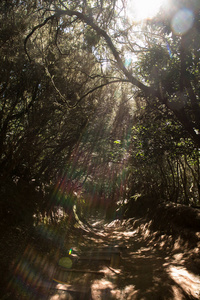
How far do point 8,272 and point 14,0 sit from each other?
721cm

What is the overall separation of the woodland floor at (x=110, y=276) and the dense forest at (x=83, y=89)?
1811 millimetres

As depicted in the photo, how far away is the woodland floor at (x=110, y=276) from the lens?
3.92 m

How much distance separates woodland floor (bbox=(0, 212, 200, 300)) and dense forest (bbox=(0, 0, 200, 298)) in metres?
1.81

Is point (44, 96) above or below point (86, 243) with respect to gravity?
above

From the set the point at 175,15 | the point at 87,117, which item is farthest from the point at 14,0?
the point at 87,117

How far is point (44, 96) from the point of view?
7711 millimetres

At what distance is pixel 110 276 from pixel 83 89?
285 inches

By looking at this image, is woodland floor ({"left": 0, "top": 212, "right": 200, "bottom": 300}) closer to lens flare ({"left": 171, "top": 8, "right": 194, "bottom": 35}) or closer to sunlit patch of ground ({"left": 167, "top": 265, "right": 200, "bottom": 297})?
sunlit patch of ground ({"left": 167, "top": 265, "right": 200, "bottom": 297})

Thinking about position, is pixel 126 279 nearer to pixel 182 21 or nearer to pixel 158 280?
pixel 158 280

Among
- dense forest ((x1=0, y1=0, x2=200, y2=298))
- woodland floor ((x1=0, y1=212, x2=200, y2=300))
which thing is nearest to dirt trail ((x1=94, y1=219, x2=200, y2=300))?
woodland floor ((x1=0, y1=212, x2=200, y2=300))

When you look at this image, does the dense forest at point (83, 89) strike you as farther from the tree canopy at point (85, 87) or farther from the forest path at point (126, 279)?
the forest path at point (126, 279)

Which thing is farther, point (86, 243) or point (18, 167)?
point (86, 243)

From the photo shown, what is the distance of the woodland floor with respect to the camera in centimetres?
392

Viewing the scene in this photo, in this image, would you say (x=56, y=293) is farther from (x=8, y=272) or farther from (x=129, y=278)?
(x=129, y=278)
